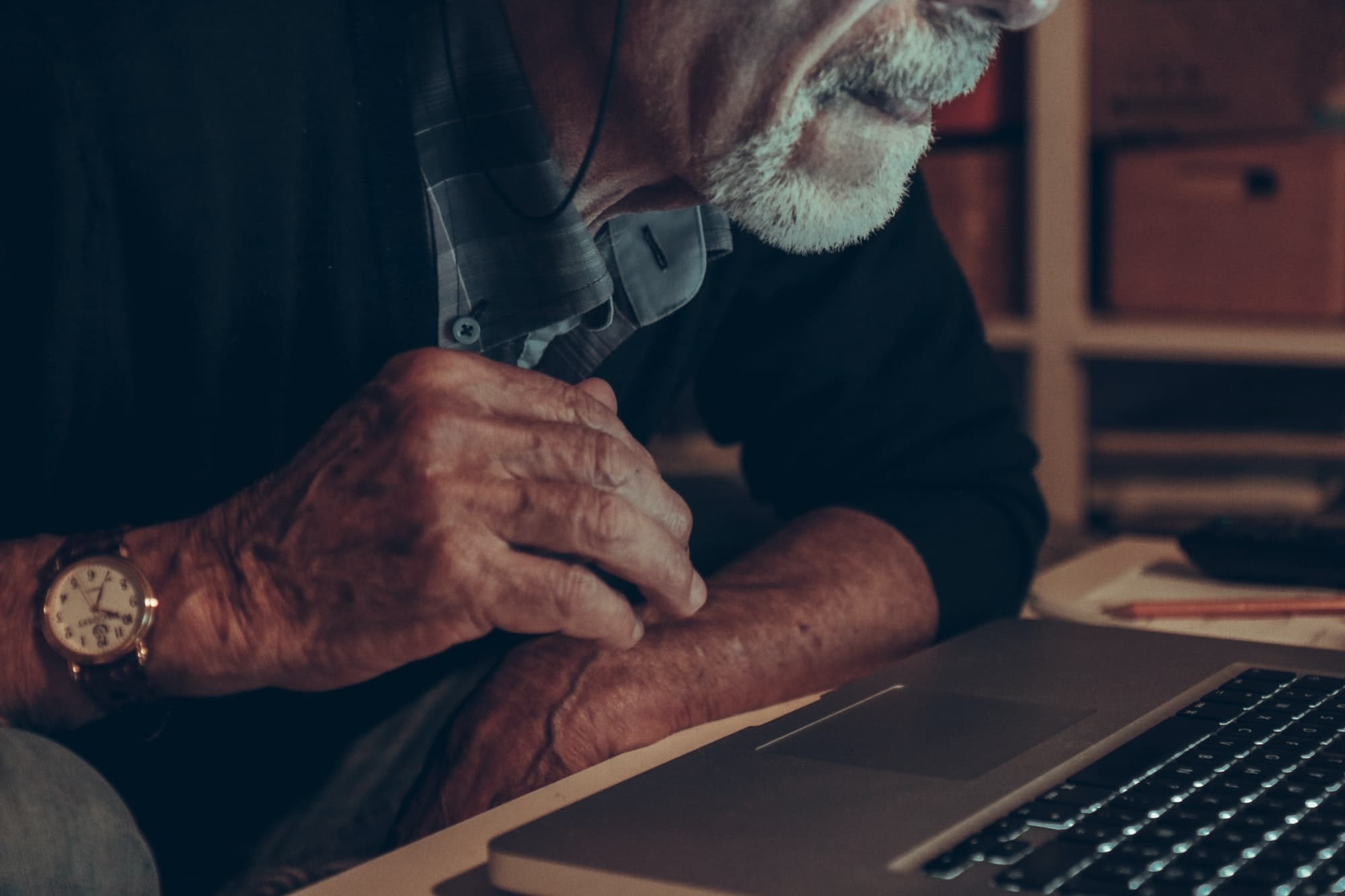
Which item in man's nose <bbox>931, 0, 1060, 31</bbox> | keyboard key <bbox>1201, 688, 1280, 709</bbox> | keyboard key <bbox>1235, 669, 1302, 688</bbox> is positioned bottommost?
keyboard key <bbox>1235, 669, 1302, 688</bbox>

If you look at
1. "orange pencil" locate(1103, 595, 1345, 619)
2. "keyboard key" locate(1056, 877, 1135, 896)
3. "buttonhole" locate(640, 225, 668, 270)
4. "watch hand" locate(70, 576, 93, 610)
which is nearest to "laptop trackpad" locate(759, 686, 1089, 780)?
"keyboard key" locate(1056, 877, 1135, 896)

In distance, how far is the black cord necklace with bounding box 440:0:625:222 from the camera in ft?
2.87

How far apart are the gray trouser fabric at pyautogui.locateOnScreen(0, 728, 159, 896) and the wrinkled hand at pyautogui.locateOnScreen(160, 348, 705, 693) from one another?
124mm

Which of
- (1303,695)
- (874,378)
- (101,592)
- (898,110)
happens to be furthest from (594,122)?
(1303,695)

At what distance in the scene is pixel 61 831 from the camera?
1.67ft

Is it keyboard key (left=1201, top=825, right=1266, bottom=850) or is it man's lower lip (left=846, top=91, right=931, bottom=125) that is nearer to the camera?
keyboard key (left=1201, top=825, right=1266, bottom=850)

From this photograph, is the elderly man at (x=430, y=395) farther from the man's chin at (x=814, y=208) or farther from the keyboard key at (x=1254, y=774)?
the keyboard key at (x=1254, y=774)

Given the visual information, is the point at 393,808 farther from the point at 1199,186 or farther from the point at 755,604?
the point at 1199,186

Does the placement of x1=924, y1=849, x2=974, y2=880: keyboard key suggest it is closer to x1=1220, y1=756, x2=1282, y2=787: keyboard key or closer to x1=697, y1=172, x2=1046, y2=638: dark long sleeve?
x1=1220, y1=756, x2=1282, y2=787: keyboard key

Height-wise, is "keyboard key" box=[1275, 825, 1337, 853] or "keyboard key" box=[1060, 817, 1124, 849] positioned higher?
"keyboard key" box=[1060, 817, 1124, 849]

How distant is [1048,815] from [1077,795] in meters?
0.03

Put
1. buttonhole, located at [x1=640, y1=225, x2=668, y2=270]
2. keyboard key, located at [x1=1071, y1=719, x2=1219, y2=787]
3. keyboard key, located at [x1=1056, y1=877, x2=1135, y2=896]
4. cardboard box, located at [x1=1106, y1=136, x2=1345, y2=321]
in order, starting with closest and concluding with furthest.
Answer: keyboard key, located at [x1=1056, y1=877, x2=1135, y2=896] → keyboard key, located at [x1=1071, y1=719, x2=1219, y2=787] → buttonhole, located at [x1=640, y1=225, x2=668, y2=270] → cardboard box, located at [x1=1106, y1=136, x2=1345, y2=321]

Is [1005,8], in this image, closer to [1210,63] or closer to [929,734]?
[929,734]

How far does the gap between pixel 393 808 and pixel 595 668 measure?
24 cm
